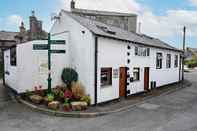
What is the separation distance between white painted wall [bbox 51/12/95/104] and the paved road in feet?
8.27

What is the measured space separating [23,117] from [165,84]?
14.3 m

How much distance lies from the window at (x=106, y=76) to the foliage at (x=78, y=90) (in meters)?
1.26

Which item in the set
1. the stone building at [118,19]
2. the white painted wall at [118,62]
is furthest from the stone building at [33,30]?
the white painted wall at [118,62]

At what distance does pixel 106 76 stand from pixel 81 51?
6.85ft

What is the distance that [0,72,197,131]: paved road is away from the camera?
25.7 feet

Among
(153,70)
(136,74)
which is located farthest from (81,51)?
(153,70)

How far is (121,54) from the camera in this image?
12922 mm

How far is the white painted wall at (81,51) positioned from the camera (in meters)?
11.0

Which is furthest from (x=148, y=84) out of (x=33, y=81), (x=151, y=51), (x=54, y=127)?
(x=54, y=127)

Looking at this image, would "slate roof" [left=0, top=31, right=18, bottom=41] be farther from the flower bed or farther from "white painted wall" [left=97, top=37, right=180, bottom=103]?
"white painted wall" [left=97, top=37, right=180, bottom=103]

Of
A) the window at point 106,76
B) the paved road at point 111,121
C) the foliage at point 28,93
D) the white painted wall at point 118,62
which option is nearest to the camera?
the paved road at point 111,121

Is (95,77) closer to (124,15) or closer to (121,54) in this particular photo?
(121,54)

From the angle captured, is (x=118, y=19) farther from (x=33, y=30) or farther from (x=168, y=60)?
(x=168, y=60)

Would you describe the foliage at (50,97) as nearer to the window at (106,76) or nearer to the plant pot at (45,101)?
the plant pot at (45,101)
